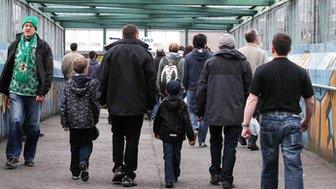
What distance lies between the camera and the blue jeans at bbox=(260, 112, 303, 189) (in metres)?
6.69

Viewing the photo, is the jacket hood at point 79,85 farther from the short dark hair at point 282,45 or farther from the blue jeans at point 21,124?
the short dark hair at point 282,45

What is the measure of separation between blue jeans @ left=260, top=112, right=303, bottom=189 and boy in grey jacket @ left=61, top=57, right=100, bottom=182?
7.97ft

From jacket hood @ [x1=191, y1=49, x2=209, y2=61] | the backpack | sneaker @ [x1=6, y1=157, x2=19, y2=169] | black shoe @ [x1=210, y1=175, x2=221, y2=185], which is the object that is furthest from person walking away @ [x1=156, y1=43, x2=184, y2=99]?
black shoe @ [x1=210, y1=175, x2=221, y2=185]

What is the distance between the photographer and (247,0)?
1786 cm

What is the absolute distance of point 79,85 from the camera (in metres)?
8.48

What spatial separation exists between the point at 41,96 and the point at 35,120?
40 cm

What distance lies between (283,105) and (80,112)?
Answer: 2.73m

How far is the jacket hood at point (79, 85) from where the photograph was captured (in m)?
8.44

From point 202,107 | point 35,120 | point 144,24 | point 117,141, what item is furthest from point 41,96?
point 144,24

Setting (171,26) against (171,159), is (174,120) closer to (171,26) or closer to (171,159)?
(171,159)

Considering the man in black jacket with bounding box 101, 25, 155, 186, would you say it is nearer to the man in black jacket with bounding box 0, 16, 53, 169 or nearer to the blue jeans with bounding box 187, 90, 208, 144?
the man in black jacket with bounding box 0, 16, 53, 169

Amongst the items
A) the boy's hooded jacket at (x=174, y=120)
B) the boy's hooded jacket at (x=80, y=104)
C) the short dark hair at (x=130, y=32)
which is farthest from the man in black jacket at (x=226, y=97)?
the boy's hooded jacket at (x=80, y=104)

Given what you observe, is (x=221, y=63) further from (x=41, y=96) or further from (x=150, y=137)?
(x=150, y=137)

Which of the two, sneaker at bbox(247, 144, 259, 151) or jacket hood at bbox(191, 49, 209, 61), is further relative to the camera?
sneaker at bbox(247, 144, 259, 151)
